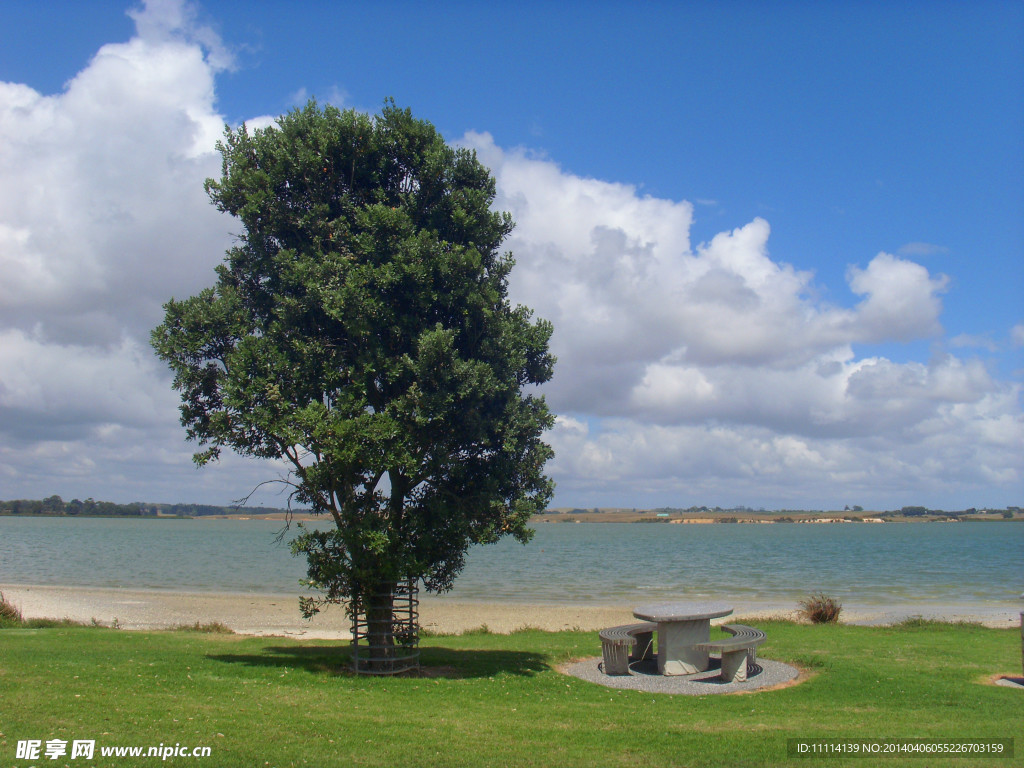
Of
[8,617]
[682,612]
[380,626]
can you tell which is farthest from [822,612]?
[8,617]

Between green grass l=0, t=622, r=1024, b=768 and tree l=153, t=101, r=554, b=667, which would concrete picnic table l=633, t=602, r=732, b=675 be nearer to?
green grass l=0, t=622, r=1024, b=768

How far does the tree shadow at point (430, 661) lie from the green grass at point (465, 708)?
53mm

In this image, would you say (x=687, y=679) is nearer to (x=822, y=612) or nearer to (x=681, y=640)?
(x=681, y=640)

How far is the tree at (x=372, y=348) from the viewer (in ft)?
37.3

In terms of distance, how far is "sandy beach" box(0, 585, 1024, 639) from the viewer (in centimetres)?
2508

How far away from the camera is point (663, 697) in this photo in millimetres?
10898

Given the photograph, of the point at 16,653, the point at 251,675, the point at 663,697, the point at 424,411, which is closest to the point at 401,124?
the point at 424,411

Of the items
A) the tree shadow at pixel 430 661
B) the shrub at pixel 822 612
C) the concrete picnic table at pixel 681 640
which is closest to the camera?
the tree shadow at pixel 430 661

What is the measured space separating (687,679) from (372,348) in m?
8.12

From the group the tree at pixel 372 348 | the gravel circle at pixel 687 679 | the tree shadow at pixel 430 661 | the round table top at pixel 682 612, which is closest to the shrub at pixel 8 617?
the tree shadow at pixel 430 661

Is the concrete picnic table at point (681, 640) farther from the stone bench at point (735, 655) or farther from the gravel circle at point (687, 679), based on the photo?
the stone bench at point (735, 655)

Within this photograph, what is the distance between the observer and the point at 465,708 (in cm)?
942

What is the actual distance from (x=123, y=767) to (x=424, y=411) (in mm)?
6147

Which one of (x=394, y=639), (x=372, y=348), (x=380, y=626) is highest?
(x=372, y=348)
